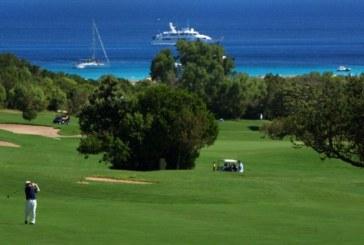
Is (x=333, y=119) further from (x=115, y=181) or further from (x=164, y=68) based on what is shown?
(x=164, y=68)

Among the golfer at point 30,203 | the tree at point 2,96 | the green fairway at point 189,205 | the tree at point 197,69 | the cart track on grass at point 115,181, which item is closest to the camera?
the green fairway at point 189,205

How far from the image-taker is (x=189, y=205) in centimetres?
3139

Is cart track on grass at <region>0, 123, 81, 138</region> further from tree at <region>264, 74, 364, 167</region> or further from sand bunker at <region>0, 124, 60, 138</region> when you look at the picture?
tree at <region>264, 74, 364, 167</region>

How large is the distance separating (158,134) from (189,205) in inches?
614

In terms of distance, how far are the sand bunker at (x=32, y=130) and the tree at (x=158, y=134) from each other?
1573 centimetres

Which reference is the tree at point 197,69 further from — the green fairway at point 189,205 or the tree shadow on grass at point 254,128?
the green fairway at point 189,205

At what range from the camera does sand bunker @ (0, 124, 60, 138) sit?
64438 millimetres

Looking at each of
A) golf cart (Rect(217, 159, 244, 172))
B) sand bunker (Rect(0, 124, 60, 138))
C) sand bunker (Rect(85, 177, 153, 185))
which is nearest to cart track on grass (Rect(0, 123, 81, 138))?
sand bunker (Rect(0, 124, 60, 138))

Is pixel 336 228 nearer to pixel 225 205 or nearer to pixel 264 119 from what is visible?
pixel 225 205

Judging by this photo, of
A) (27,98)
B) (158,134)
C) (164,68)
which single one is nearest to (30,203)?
(158,134)

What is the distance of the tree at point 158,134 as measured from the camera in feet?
153

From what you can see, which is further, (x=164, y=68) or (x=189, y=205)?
(x=164, y=68)

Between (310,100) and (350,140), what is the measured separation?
7.52 feet

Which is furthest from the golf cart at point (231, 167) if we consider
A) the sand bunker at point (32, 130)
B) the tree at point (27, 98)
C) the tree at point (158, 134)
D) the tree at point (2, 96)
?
the tree at point (2, 96)
